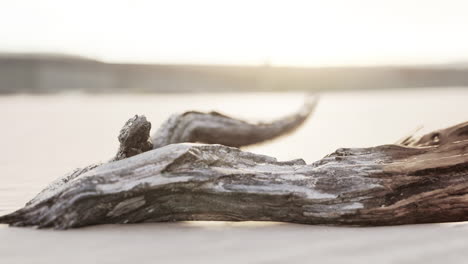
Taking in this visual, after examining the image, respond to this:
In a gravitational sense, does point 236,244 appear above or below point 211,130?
below

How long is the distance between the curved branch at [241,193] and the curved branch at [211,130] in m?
1.81

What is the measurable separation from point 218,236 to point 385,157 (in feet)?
2.95

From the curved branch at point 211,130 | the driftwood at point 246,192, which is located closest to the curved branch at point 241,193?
the driftwood at point 246,192

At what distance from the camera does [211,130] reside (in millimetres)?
4648

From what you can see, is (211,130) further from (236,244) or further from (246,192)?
(236,244)

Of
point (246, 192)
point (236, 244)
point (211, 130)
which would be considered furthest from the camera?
point (211, 130)

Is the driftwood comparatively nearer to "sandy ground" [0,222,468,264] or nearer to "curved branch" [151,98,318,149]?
"sandy ground" [0,222,468,264]

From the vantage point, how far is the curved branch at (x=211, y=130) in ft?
14.3

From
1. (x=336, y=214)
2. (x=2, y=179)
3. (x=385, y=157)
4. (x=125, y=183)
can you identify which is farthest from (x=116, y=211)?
(x=2, y=179)

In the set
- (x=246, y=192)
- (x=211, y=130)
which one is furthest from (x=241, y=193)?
(x=211, y=130)

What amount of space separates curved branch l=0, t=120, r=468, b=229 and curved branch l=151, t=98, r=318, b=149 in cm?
181

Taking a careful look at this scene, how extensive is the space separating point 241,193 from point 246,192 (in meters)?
0.02

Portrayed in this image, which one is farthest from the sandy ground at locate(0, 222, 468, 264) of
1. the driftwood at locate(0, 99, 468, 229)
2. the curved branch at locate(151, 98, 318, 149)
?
the curved branch at locate(151, 98, 318, 149)

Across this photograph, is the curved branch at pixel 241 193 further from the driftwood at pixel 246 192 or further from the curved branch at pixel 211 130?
the curved branch at pixel 211 130
